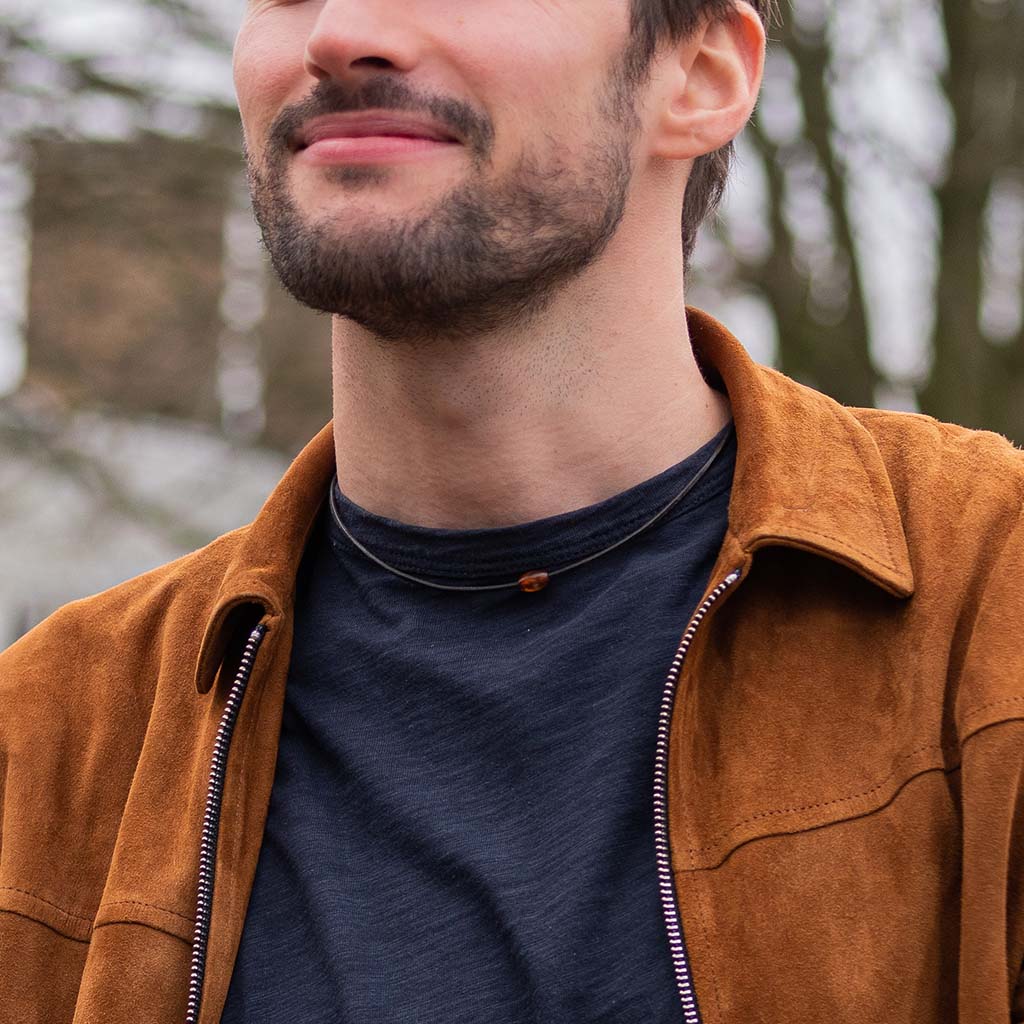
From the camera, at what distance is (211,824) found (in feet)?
7.68

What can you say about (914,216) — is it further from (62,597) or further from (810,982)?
(810,982)

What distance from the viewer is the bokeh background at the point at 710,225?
8195 millimetres

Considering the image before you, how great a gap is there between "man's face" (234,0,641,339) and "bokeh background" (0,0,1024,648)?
543 centimetres

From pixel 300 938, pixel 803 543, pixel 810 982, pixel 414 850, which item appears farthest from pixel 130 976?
pixel 803 543

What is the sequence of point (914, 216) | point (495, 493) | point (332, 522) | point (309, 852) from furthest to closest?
point (914, 216)
point (332, 522)
point (495, 493)
point (309, 852)

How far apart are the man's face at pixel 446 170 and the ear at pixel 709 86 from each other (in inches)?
7.0

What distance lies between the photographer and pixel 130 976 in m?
2.30

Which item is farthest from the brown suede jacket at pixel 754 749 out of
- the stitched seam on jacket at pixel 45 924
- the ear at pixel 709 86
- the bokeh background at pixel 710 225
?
the bokeh background at pixel 710 225

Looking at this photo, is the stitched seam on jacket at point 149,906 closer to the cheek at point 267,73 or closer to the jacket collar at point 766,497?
the jacket collar at point 766,497

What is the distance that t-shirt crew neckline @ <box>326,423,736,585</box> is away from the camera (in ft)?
8.01

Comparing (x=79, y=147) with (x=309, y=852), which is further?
(x=79, y=147)

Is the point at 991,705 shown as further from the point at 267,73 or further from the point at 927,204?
the point at 927,204

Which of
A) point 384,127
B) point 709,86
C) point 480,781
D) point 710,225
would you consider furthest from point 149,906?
point 710,225

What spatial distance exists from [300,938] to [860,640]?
84cm
